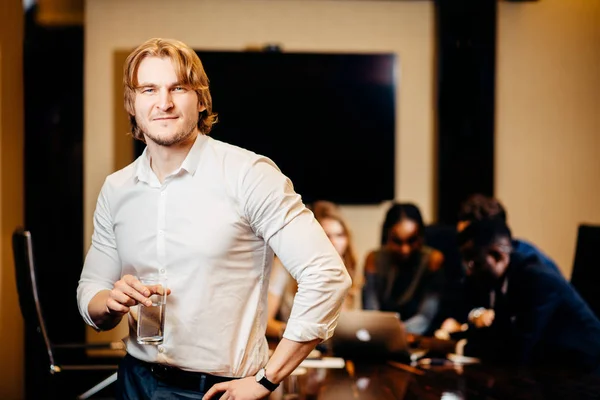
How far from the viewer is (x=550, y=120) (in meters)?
5.38

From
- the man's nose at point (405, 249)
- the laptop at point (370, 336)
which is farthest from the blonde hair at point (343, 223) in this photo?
the laptop at point (370, 336)

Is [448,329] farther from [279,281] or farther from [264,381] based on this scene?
[264,381]

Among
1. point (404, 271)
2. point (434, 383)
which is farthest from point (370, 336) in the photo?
point (404, 271)

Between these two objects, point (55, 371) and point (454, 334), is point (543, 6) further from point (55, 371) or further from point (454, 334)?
point (55, 371)

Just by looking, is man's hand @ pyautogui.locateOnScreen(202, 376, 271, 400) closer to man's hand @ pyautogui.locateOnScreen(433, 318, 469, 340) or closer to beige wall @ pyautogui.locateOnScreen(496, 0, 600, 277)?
man's hand @ pyautogui.locateOnScreen(433, 318, 469, 340)

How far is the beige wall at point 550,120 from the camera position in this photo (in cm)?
535

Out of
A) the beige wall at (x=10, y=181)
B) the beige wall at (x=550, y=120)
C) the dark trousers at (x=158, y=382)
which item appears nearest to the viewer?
the dark trousers at (x=158, y=382)

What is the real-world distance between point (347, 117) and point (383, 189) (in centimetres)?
54

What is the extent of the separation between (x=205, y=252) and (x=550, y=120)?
4352mm

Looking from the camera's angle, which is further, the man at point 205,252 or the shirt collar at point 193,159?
the shirt collar at point 193,159

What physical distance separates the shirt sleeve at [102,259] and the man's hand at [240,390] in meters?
0.36

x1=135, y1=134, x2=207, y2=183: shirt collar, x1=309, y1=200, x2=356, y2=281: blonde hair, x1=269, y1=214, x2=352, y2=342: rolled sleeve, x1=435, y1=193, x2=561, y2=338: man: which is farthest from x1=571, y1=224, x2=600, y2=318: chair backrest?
x1=135, y1=134, x2=207, y2=183: shirt collar

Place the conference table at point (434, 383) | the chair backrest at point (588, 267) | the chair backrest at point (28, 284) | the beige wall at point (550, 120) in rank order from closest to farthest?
the conference table at point (434, 383) < the chair backrest at point (28, 284) < the chair backrest at point (588, 267) < the beige wall at point (550, 120)

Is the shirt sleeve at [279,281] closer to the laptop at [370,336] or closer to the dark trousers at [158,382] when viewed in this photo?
the laptop at [370,336]
